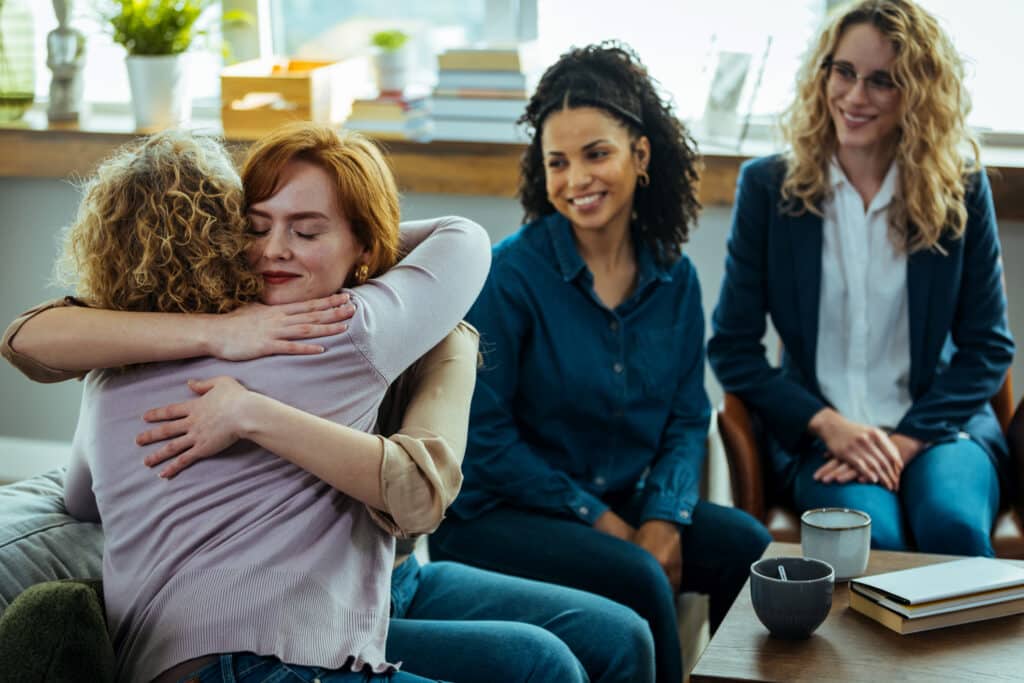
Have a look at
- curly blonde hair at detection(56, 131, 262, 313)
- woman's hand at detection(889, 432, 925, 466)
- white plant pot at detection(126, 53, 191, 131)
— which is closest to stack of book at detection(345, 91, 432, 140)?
white plant pot at detection(126, 53, 191, 131)

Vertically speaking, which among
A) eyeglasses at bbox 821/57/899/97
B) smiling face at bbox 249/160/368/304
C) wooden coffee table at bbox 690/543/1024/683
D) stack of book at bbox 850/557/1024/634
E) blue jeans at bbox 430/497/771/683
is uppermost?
eyeglasses at bbox 821/57/899/97

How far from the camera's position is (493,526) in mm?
2105

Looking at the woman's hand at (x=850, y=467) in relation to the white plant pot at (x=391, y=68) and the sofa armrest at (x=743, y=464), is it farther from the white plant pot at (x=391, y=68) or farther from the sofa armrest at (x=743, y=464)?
the white plant pot at (x=391, y=68)

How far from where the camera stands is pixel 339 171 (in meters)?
1.47

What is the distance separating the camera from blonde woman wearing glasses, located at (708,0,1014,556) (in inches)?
91.5

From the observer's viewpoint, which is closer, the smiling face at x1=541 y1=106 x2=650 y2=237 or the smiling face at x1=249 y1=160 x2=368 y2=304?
the smiling face at x1=249 y1=160 x2=368 y2=304

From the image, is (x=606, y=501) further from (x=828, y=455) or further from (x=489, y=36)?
(x=489, y=36)

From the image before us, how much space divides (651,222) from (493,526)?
63 cm

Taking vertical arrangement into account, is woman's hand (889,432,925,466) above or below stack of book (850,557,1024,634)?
below

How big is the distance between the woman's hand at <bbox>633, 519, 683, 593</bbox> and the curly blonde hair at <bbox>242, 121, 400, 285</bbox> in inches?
31.7

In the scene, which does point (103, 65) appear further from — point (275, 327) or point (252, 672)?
point (252, 672)

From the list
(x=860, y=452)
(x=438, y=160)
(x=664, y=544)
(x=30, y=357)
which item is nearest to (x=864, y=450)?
(x=860, y=452)

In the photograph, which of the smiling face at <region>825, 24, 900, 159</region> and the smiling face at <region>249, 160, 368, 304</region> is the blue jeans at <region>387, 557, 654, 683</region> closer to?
the smiling face at <region>249, 160, 368, 304</region>

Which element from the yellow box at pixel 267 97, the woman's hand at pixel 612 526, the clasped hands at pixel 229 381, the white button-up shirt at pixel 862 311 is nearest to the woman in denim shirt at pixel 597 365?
the woman's hand at pixel 612 526
